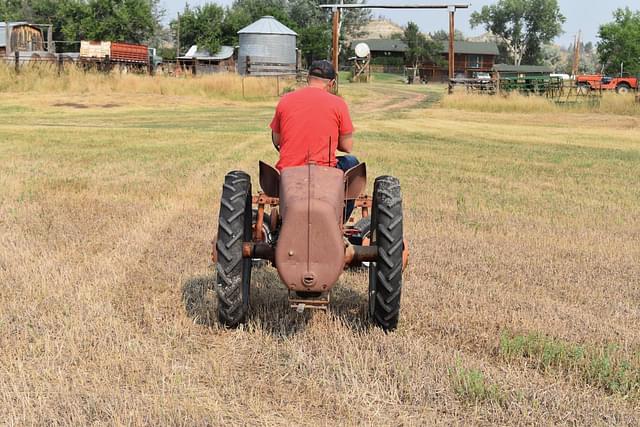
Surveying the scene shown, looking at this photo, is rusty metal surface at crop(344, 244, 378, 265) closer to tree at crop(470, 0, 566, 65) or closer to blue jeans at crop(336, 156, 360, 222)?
blue jeans at crop(336, 156, 360, 222)

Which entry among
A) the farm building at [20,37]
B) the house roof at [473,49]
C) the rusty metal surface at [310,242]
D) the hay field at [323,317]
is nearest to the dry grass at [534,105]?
the hay field at [323,317]

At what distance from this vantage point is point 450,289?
638cm

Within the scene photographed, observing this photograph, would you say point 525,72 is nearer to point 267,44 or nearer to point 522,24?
point 267,44

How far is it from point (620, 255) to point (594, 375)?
3749 mm

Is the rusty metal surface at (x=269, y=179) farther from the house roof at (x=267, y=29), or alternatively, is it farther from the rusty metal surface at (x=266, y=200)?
the house roof at (x=267, y=29)

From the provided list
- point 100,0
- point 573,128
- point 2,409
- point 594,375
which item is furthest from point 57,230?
point 100,0

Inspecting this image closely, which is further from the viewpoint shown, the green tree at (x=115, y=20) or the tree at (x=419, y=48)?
the tree at (x=419, y=48)

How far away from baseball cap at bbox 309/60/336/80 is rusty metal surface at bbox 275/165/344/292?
122cm

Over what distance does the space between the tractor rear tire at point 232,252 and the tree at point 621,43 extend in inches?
3438

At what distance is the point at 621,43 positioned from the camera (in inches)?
3615

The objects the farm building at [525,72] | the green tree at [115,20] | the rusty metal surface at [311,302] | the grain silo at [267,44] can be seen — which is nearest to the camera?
the rusty metal surface at [311,302]

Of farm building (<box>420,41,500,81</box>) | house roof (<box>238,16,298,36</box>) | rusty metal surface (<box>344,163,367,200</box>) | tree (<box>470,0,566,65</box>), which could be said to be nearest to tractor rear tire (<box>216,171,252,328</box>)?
rusty metal surface (<box>344,163,367,200</box>)

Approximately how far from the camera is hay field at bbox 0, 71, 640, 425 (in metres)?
4.14

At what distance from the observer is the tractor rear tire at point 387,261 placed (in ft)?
16.5
